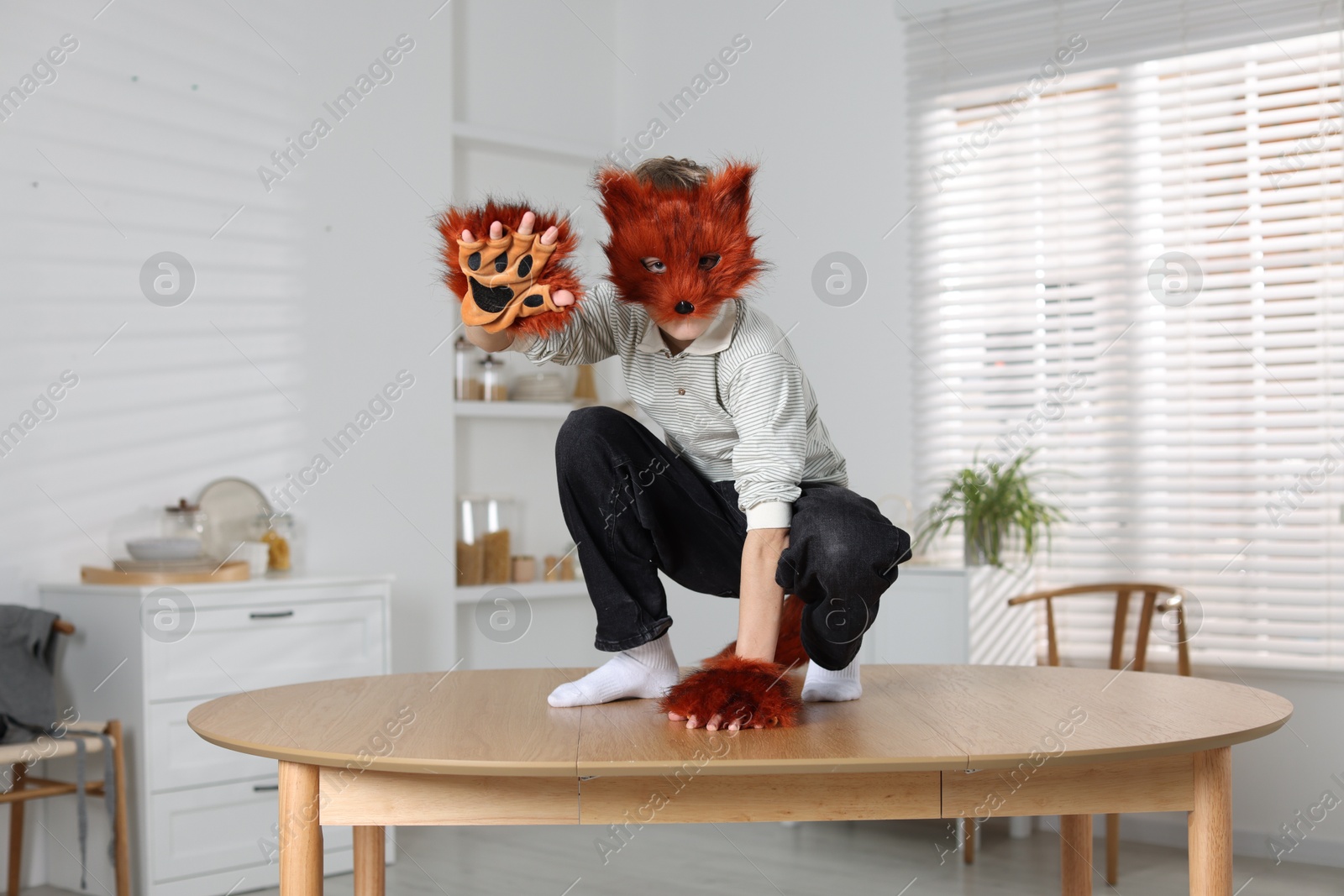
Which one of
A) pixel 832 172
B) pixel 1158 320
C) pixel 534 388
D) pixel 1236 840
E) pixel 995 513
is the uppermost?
pixel 832 172

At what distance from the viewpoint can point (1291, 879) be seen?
10.1 ft

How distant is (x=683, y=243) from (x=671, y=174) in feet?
0.43

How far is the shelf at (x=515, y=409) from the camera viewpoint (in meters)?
4.18

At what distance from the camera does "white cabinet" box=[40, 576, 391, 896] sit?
2986 mm

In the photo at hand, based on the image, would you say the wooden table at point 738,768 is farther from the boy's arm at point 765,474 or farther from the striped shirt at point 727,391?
the striped shirt at point 727,391

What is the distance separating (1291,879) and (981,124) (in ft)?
7.70

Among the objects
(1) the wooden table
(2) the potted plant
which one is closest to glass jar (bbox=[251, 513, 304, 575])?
(2) the potted plant

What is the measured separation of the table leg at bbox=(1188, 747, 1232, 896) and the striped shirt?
0.59m

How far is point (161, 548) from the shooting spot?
10.5 feet

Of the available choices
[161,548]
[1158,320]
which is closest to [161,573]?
[161,548]

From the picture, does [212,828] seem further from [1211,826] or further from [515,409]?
[1211,826]

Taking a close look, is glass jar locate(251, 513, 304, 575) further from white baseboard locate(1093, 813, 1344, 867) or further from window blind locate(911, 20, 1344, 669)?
white baseboard locate(1093, 813, 1344, 867)

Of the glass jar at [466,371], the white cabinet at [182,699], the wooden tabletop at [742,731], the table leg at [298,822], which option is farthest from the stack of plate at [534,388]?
the table leg at [298,822]

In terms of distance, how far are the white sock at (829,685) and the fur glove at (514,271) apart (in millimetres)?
641
